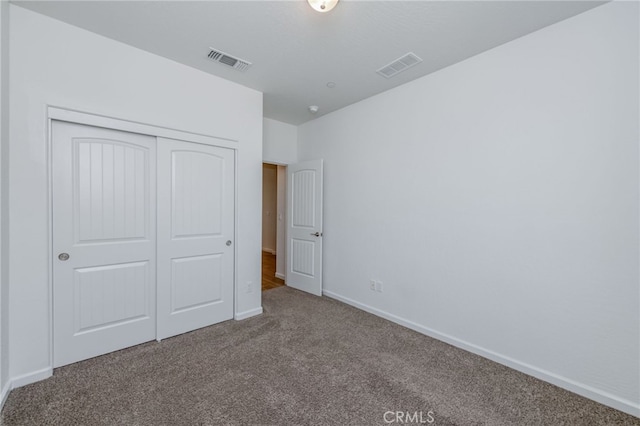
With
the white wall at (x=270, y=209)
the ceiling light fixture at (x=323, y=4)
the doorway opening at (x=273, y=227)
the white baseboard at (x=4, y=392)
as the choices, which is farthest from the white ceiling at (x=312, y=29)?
the white wall at (x=270, y=209)

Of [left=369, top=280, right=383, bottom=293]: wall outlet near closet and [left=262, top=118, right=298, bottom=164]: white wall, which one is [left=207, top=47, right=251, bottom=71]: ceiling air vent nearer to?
[left=262, top=118, right=298, bottom=164]: white wall

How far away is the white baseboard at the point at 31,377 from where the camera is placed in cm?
195

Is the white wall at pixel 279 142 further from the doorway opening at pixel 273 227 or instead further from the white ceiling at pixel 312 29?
the white ceiling at pixel 312 29

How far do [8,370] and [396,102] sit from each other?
13.6 feet

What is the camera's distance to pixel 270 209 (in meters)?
7.75

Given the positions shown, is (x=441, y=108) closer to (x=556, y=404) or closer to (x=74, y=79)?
(x=556, y=404)

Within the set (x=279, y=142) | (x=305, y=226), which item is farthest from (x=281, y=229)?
(x=279, y=142)

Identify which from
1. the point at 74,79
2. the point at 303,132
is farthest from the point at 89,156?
the point at 303,132

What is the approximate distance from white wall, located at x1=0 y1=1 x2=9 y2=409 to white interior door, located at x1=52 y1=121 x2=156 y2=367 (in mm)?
274

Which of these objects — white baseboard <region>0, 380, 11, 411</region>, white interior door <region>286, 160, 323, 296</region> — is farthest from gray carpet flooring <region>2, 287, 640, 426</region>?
white interior door <region>286, 160, 323, 296</region>

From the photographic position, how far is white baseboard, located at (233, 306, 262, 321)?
315 centimetres

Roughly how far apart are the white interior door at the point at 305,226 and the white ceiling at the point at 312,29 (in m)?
1.59

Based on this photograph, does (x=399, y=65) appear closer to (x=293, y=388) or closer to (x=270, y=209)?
(x=293, y=388)

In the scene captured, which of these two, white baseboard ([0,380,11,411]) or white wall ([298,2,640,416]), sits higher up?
white wall ([298,2,640,416])
